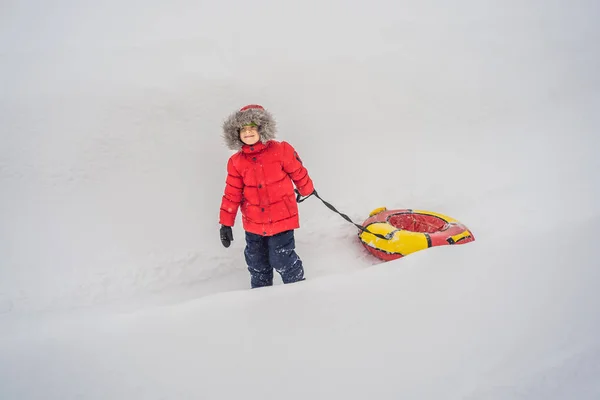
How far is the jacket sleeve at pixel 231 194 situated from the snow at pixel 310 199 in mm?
705

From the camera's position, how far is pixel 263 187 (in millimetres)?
2582

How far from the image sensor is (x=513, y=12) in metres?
7.34

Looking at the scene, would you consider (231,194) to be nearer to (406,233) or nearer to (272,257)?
(272,257)

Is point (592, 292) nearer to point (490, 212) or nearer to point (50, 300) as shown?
point (490, 212)

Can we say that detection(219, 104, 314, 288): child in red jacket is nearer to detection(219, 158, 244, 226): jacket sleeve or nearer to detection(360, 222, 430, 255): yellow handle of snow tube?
detection(219, 158, 244, 226): jacket sleeve

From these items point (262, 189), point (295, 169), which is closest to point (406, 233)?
point (295, 169)

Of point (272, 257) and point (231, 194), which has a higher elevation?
point (231, 194)

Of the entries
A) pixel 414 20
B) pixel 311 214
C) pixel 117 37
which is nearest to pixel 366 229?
pixel 311 214

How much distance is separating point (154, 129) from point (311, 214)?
201 cm

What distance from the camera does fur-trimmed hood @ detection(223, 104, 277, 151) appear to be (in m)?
2.43

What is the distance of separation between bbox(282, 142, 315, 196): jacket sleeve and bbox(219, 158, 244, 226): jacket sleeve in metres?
0.36

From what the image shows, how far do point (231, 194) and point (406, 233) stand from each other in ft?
5.31

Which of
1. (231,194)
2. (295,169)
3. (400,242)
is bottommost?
(400,242)

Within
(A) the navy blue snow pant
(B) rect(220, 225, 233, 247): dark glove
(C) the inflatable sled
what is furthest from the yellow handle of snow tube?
(B) rect(220, 225, 233, 247): dark glove
